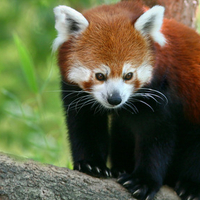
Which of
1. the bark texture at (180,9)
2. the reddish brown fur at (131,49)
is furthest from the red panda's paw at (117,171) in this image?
the bark texture at (180,9)

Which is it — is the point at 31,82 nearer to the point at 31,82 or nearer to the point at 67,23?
the point at 31,82

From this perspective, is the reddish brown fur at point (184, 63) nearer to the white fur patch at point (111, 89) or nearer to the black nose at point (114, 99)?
the white fur patch at point (111, 89)

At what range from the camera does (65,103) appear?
3141 millimetres

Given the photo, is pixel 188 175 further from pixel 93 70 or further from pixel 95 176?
pixel 93 70

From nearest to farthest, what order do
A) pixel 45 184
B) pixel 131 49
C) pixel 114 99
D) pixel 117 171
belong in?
1. pixel 45 184
2. pixel 114 99
3. pixel 131 49
4. pixel 117 171

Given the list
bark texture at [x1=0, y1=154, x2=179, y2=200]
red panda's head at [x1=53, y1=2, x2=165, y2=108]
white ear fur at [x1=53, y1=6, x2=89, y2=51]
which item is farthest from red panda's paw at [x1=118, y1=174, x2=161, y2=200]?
white ear fur at [x1=53, y1=6, x2=89, y2=51]

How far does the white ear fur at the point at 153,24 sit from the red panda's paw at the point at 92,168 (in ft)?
3.51

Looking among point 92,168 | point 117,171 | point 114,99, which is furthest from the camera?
point 117,171

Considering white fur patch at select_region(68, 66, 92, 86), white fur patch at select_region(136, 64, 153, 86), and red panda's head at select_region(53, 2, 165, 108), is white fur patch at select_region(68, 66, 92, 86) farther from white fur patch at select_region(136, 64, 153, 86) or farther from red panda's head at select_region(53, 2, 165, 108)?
white fur patch at select_region(136, 64, 153, 86)

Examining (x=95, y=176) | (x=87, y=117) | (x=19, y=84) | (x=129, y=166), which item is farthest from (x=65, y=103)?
(x=19, y=84)

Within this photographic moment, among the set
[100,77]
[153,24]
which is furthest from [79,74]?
[153,24]

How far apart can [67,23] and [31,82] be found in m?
1.18

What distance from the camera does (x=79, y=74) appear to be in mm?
2824

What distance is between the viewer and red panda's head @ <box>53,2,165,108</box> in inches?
107
